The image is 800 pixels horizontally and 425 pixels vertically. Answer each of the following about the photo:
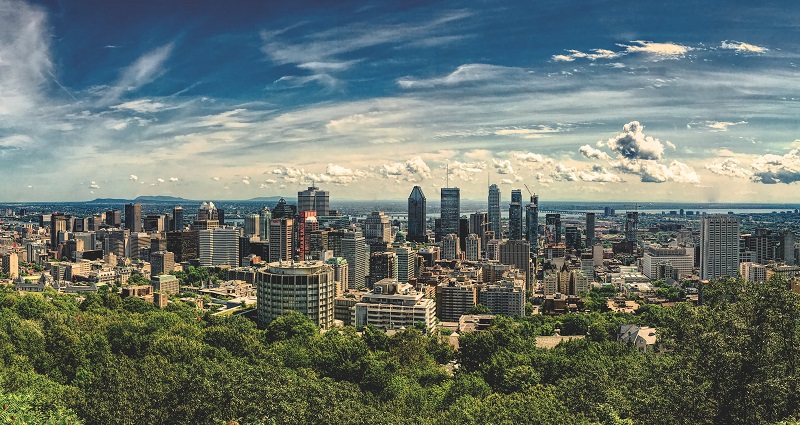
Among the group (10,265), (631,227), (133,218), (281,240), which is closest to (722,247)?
(631,227)

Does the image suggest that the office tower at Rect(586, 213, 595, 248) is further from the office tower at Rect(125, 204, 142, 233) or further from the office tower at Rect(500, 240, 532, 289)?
the office tower at Rect(125, 204, 142, 233)

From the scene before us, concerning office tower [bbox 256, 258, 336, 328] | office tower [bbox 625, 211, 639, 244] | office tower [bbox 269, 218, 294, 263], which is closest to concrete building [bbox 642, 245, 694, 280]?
office tower [bbox 625, 211, 639, 244]

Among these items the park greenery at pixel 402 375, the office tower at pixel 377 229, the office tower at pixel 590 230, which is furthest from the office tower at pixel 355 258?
the office tower at pixel 590 230

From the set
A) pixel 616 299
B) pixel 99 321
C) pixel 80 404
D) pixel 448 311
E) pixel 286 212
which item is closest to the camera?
pixel 80 404

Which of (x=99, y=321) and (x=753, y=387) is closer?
(x=753, y=387)

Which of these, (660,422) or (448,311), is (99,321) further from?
(448,311)

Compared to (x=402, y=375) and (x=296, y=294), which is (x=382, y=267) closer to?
(x=296, y=294)

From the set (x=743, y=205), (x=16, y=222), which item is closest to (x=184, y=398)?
(x=743, y=205)
